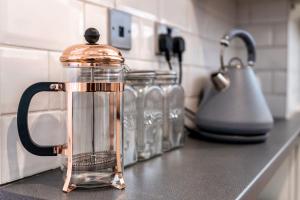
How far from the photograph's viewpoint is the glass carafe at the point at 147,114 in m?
0.75

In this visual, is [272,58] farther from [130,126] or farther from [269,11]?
[130,126]

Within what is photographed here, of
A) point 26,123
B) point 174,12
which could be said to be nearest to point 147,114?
point 26,123

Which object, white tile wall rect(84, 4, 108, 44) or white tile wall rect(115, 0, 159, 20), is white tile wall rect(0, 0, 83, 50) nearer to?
white tile wall rect(84, 4, 108, 44)

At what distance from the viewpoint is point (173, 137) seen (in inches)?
35.0

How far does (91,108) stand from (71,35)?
0.16m

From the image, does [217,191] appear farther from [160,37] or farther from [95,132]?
[160,37]

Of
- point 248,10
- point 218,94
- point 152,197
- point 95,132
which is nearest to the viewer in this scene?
point 152,197

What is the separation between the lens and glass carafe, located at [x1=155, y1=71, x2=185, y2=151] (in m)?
0.86

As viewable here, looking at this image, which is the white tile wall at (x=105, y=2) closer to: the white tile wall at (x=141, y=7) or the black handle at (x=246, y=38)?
the white tile wall at (x=141, y=7)

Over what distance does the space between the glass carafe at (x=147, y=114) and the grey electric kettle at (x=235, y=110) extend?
0.70 feet

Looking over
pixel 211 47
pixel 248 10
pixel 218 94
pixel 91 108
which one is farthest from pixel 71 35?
pixel 248 10

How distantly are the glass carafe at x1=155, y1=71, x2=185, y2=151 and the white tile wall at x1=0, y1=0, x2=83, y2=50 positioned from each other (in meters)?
0.23

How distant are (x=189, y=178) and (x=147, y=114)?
208 millimetres

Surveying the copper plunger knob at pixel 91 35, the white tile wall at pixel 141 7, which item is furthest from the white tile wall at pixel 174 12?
the copper plunger knob at pixel 91 35
